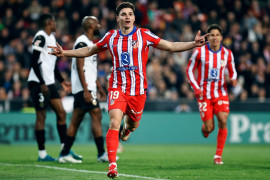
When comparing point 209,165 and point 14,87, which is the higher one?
point 14,87

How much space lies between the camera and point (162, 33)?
21.0m

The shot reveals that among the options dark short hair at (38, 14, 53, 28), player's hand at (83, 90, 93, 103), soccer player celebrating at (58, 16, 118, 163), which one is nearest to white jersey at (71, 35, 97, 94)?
soccer player celebrating at (58, 16, 118, 163)

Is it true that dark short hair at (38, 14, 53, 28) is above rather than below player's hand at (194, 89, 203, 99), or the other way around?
above

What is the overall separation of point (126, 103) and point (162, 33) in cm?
1399

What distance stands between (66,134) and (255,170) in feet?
10.9

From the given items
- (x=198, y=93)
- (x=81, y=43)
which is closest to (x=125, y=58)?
(x=81, y=43)

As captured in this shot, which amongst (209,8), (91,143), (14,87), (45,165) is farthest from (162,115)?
(45,165)

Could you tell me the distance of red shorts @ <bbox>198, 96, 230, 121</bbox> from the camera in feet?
31.6

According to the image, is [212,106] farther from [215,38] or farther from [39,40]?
[39,40]

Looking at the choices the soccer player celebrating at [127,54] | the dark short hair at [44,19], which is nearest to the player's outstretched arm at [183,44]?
the soccer player celebrating at [127,54]

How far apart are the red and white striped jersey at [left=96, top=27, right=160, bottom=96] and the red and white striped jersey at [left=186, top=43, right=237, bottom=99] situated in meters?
2.59

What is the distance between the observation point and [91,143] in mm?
16516

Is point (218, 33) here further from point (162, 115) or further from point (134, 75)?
point (162, 115)

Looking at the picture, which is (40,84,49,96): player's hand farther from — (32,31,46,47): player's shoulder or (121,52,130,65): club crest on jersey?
(121,52,130,65): club crest on jersey
